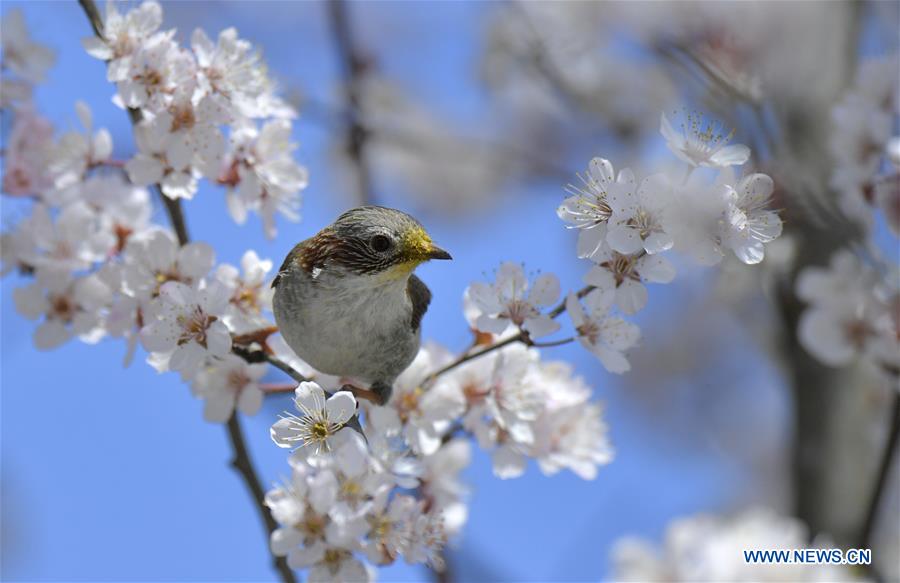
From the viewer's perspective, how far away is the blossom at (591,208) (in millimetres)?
1967

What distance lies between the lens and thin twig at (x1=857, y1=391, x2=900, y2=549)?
3.03m

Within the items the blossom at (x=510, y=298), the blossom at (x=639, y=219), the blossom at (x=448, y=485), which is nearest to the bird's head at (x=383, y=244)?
the blossom at (x=510, y=298)

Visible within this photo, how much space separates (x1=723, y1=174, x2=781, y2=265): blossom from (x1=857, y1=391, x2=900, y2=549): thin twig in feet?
4.51

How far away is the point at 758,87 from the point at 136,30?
2751mm

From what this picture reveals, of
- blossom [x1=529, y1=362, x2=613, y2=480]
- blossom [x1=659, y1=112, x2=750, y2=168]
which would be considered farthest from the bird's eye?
blossom [x1=659, y1=112, x2=750, y2=168]

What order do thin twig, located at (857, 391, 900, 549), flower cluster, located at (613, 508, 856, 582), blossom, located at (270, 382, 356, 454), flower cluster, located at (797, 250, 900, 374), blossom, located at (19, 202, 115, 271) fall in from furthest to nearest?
flower cluster, located at (613, 508, 856, 582)
flower cluster, located at (797, 250, 900, 374)
thin twig, located at (857, 391, 900, 549)
blossom, located at (19, 202, 115, 271)
blossom, located at (270, 382, 356, 454)

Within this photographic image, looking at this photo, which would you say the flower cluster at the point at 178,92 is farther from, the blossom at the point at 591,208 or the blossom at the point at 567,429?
the blossom at the point at 567,429

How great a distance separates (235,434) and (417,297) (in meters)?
0.62

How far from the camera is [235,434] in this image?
2.44 metres

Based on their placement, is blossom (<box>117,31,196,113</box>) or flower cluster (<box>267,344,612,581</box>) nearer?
flower cluster (<box>267,344,612,581</box>)

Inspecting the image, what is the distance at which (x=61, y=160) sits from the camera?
259cm

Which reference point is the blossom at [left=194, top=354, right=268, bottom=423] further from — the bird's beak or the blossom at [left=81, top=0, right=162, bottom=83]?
the blossom at [left=81, top=0, right=162, bottom=83]

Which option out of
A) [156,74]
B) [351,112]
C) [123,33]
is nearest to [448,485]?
[156,74]

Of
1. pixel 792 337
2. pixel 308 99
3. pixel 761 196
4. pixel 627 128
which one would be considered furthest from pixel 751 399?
pixel 761 196
